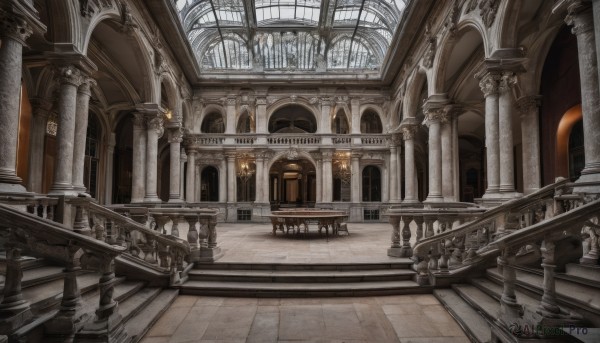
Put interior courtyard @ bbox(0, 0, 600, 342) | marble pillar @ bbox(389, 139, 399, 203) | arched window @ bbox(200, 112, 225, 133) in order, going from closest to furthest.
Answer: interior courtyard @ bbox(0, 0, 600, 342), marble pillar @ bbox(389, 139, 399, 203), arched window @ bbox(200, 112, 225, 133)

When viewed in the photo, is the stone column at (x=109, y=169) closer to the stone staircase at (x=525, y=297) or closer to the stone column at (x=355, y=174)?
the stone column at (x=355, y=174)

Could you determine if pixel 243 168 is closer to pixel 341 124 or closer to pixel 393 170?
pixel 341 124

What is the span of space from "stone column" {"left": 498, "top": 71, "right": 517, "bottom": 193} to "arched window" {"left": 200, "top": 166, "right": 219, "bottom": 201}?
1627 cm

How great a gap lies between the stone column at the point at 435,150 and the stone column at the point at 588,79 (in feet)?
22.4

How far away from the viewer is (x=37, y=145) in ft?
36.7

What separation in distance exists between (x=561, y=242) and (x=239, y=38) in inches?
783

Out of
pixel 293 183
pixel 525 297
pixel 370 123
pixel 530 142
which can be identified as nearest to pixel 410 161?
pixel 530 142

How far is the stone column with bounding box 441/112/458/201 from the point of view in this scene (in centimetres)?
1229

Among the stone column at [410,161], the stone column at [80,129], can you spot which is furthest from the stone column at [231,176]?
the stone column at [80,129]

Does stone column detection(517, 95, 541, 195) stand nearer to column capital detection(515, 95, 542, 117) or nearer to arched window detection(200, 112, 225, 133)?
column capital detection(515, 95, 542, 117)

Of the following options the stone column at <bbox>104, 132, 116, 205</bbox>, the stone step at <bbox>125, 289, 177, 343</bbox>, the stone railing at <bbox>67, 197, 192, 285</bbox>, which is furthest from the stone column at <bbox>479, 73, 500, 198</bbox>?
the stone column at <bbox>104, 132, 116, 205</bbox>

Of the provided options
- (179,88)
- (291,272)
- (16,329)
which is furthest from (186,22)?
(16,329)

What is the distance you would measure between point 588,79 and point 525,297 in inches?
145

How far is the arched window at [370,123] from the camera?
21984mm
